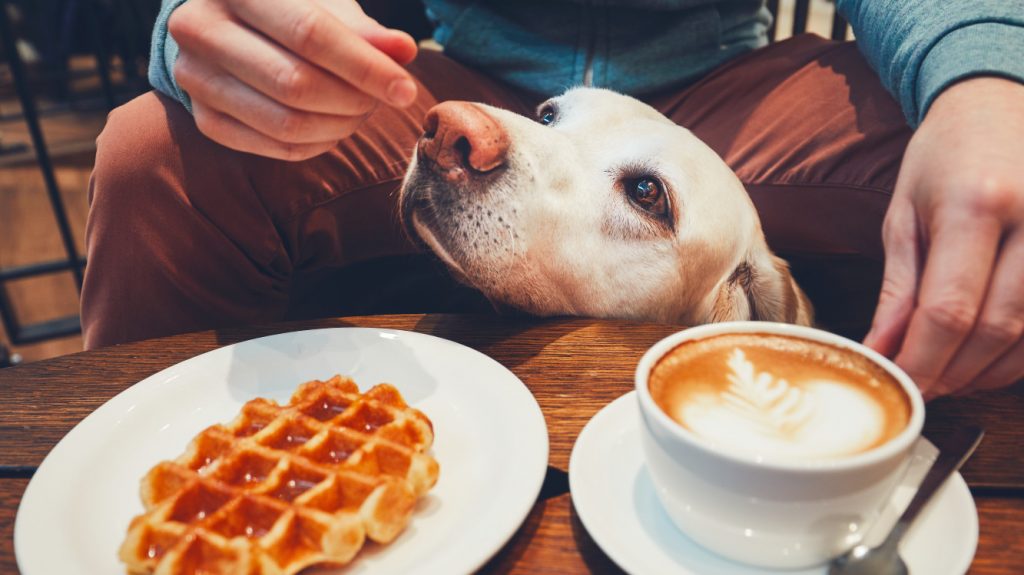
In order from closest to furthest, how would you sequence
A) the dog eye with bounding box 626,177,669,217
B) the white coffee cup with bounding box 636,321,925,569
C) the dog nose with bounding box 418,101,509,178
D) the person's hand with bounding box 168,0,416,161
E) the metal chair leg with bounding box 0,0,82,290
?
the white coffee cup with bounding box 636,321,925,569 < the person's hand with bounding box 168,0,416,161 < the dog nose with bounding box 418,101,509,178 < the dog eye with bounding box 626,177,669,217 < the metal chair leg with bounding box 0,0,82,290

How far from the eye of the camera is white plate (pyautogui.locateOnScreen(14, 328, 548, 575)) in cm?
72

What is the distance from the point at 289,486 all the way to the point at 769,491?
564mm

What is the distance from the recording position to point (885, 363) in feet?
2.40

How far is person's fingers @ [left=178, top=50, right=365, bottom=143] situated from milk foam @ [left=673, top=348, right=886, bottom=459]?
0.70m

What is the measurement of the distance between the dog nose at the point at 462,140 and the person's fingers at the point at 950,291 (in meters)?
0.76

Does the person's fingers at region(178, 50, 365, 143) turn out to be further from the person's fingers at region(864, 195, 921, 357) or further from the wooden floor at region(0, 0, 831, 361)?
the wooden floor at region(0, 0, 831, 361)

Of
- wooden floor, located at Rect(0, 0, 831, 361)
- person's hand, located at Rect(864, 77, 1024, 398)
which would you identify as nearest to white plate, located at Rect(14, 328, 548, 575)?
person's hand, located at Rect(864, 77, 1024, 398)

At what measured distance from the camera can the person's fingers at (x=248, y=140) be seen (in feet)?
3.69

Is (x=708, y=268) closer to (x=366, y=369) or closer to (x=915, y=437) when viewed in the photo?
(x=366, y=369)

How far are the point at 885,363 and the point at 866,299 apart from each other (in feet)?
5.04

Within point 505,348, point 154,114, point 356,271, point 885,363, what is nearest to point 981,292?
point 885,363

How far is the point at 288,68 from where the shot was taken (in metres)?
0.97

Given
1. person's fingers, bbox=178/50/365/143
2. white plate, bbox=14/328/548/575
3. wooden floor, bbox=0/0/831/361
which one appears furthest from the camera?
wooden floor, bbox=0/0/831/361

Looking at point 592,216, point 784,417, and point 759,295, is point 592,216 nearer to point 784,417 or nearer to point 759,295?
point 759,295
